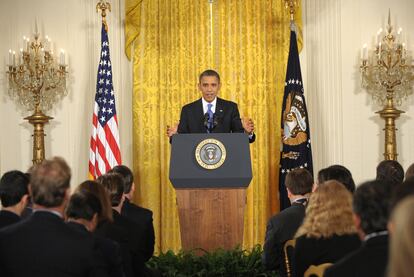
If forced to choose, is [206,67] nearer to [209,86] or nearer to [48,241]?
[209,86]

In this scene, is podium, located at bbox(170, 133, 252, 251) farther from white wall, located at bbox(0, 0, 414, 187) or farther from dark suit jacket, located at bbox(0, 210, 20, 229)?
white wall, located at bbox(0, 0, 414, 187)

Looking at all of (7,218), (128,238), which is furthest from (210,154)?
(7,218)

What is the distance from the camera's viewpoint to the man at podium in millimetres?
7192

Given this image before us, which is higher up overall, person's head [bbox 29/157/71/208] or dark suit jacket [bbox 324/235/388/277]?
person's head [bbox 29/157/71/208]

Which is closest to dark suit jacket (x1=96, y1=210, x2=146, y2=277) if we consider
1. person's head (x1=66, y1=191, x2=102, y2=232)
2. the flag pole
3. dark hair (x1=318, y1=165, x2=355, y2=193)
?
person's head (x1=66, y1=191, x2=102, y2=232)

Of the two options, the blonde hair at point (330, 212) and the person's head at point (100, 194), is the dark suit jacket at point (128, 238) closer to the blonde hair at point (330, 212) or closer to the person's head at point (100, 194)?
the person's head at point (100, 194)

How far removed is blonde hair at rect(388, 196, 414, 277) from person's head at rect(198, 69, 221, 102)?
557cm

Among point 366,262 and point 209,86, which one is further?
point 209,86

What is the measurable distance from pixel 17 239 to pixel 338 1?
7812mm

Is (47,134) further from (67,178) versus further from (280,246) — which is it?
(67,178)

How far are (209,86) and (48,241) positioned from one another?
4326 mm

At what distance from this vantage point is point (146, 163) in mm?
10180

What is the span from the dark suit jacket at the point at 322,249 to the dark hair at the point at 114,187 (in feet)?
4.70

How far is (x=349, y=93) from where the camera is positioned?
1003 cm
